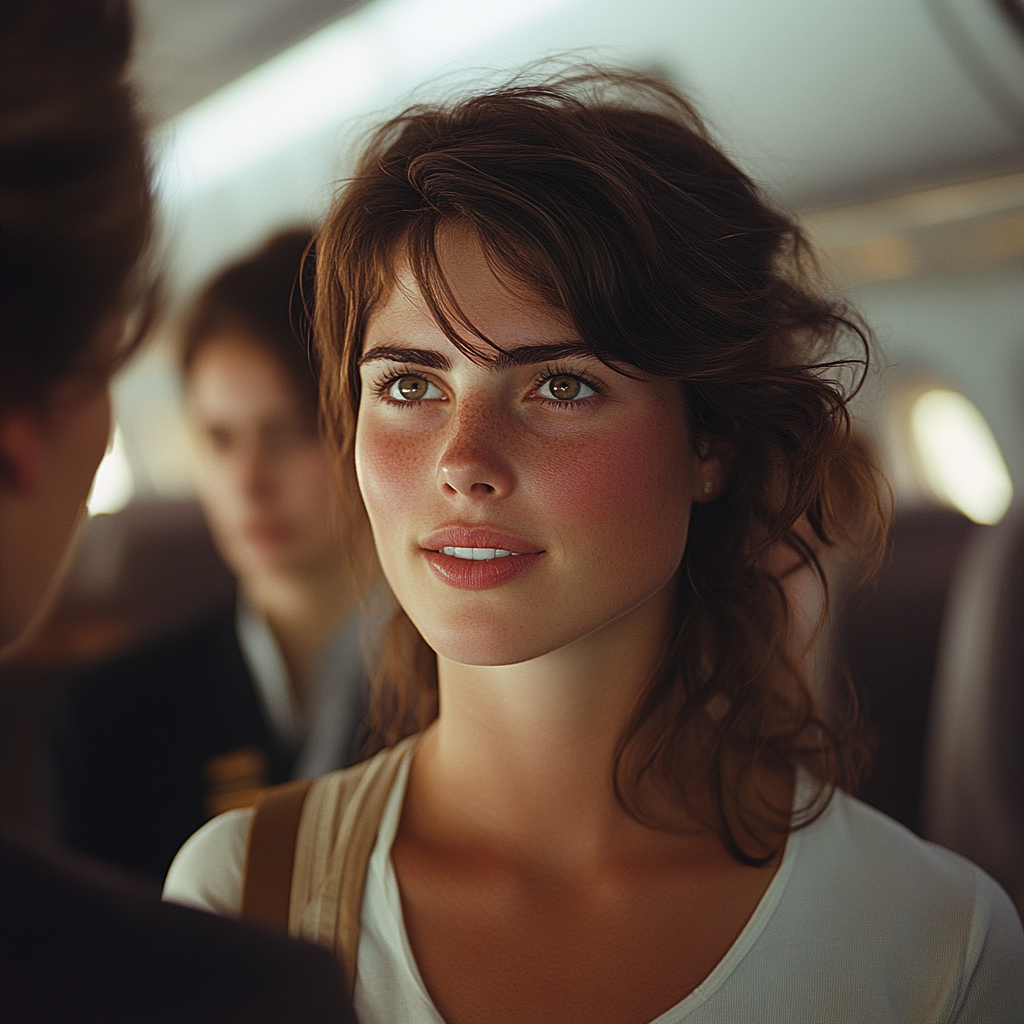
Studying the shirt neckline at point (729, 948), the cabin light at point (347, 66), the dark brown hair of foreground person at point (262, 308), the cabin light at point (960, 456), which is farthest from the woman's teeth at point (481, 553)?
the cabin light at point (960, 456)

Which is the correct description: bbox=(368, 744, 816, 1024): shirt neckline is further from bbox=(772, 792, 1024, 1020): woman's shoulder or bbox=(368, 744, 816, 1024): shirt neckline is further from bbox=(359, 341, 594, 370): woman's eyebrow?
bbox=(359, 341, 594, 370): woman's eyebrow

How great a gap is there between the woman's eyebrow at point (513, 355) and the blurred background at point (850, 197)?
1318mm

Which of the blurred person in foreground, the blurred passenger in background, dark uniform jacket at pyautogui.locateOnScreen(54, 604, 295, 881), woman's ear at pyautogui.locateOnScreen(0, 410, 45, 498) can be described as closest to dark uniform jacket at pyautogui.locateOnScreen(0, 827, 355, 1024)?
the blurred person in foreground

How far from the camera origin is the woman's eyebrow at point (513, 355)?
85 cm

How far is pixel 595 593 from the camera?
88 centimetres

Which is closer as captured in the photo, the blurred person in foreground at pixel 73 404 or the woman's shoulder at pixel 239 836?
the blurred person in foreground at pixel 73 404

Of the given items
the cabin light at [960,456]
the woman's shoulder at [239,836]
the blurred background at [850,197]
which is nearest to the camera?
the woman's shoulder at [239,836]

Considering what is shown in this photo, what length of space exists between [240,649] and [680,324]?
156 centimetres

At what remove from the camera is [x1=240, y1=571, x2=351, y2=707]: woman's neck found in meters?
2.15

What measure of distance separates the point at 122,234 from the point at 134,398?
5.53 meters

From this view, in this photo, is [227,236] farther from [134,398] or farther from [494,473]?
Answer: [494,473]

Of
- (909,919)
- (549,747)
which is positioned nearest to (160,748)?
(549,747)

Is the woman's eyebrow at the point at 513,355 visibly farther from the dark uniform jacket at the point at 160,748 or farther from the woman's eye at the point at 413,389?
the dark uniform jacket at the point at 160,748

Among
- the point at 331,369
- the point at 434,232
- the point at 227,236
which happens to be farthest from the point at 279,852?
the point at 227,236
